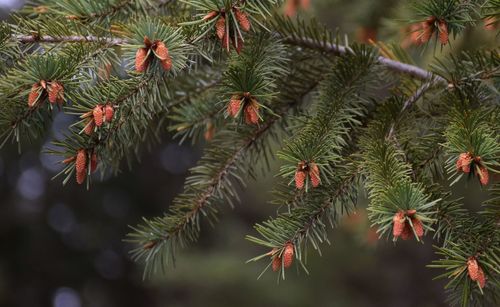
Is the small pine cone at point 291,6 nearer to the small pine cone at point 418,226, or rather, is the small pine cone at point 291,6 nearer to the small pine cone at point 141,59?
the small pine cone at point 141,59

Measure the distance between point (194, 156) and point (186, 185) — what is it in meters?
8.56

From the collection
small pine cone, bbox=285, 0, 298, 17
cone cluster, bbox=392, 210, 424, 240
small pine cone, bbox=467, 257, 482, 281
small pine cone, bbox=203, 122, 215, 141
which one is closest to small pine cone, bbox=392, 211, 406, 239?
cone cluster, bbox=392, 210, 424, 240

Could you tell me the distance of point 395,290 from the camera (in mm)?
6578

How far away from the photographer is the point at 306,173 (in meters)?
1.08

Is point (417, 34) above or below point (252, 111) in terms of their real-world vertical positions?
Answer: above

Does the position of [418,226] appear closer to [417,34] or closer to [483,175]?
[483,175]

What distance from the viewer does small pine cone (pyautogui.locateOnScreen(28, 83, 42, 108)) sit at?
1039 mm

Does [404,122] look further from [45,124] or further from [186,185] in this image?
[45,124]

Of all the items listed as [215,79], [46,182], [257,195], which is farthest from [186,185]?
[46,182]

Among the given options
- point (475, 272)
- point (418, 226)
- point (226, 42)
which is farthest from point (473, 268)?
point (226, 42)

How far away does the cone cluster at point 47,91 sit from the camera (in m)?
1.04

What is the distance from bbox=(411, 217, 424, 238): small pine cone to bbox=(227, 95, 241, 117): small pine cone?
371mm

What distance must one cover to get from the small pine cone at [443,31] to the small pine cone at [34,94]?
30.4 inches

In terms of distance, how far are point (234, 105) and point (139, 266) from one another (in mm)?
7675
